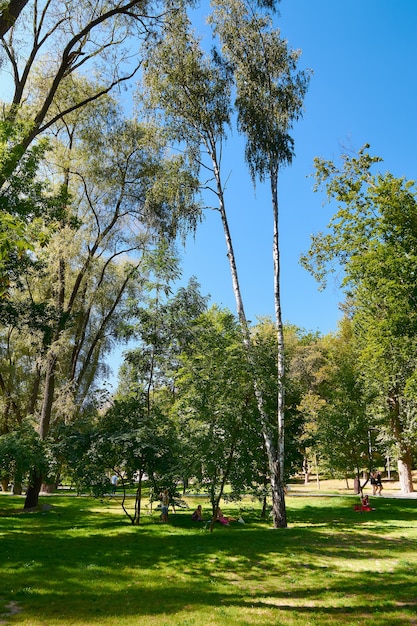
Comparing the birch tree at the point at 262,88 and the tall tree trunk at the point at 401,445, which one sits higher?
the birch tree at the point at 262,88

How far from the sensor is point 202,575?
9336 mm

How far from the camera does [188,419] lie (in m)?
14.8

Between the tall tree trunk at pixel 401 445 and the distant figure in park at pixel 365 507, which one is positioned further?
the tall tree trunk at pixel 401 445

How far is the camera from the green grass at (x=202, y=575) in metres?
6.75

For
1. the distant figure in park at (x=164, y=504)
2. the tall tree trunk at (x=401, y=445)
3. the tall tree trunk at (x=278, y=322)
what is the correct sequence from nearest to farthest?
the tall tree trunk at (x=278, y=322) → the distant figure in park at (x=164, y=504) → the tall tree trunk at (x=401, y=445)

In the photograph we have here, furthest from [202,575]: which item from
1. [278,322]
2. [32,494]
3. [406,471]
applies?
[406,471]

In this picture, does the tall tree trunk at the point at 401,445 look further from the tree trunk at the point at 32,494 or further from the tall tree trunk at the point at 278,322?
the tree trunk at the point at 32,494

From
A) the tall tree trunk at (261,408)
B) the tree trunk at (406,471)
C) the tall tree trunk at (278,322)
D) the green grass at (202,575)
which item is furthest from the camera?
the tree trunk at (406,471)

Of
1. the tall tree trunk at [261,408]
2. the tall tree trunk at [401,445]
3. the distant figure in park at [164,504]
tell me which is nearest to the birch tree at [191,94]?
the tall tree trunk at [261,408]

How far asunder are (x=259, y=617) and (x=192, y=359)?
883 centimetres

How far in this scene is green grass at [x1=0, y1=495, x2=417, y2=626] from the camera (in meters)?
6.75

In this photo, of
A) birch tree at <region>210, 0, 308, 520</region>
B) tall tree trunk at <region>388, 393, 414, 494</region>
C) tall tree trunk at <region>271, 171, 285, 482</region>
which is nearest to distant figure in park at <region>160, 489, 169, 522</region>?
tall tree trunk at <region>271, 171, 285, 482</region>

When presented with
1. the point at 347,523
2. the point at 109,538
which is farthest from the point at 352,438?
the point at 109,538

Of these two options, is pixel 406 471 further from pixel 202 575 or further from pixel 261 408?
pixel 202 575
